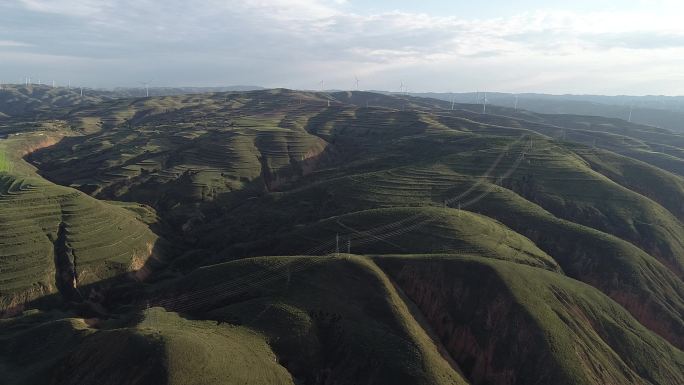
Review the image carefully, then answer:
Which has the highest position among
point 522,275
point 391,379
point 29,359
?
point 522,275

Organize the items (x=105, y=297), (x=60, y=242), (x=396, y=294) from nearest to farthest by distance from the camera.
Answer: (x=396, y=294), (x=105, y=297), (x=60, y=242)

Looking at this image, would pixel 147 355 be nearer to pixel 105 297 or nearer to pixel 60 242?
pixel 105 297

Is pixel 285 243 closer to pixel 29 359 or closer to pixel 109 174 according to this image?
pixel 29 359

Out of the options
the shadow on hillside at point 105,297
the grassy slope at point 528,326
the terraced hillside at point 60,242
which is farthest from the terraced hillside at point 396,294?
the terraced hillside at point 60,242

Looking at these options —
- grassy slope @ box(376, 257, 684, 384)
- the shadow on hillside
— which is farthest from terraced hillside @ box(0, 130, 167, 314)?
grassy slope @ box(376, 257, 684, 384)

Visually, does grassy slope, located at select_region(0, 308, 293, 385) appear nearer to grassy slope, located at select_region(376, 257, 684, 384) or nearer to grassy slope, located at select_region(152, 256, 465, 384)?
grassy slope, located at select_region(152, 256, 465, 384)

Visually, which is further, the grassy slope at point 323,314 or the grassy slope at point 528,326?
the grassy slope at point 528,326

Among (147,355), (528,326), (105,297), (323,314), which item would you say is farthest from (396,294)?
(105,297)

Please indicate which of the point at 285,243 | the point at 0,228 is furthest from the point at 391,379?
the point at 0,228

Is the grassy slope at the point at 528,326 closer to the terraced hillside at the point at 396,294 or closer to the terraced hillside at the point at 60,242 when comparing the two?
the terraced hillside at the point at 396,294

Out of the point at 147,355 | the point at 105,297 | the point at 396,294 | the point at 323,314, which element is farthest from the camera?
the point at 105,297

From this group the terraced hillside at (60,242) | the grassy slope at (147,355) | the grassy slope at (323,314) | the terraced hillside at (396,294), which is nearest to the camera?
the grassy slope at (147,355)
